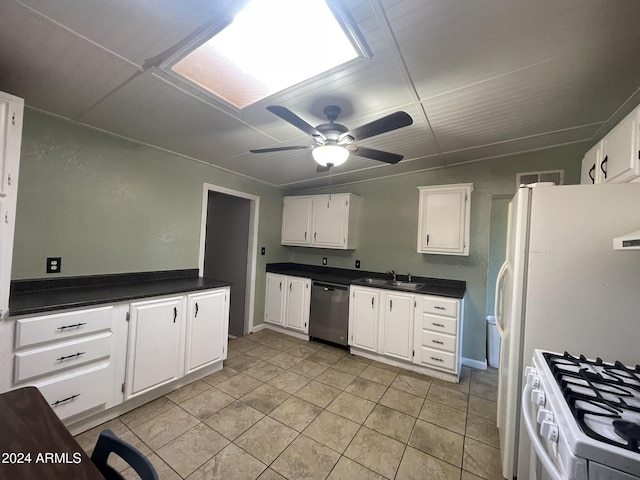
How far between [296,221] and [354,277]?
1.28m

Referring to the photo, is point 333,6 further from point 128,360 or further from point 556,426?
point 128,360

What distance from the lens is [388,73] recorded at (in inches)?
60.3

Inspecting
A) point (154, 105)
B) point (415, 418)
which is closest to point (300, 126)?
point (154, 105)

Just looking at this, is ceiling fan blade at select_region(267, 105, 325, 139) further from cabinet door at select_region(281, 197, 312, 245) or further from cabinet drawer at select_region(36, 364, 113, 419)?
cabinet door at select_region(281, 197, 312, 245)

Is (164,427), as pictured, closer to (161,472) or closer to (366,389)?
(161,472)

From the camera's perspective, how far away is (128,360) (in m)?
1.96

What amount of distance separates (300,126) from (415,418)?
7.85ft

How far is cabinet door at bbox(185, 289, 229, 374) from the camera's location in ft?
7.74

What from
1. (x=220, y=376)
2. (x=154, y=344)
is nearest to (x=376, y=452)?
(x=220, y=376)

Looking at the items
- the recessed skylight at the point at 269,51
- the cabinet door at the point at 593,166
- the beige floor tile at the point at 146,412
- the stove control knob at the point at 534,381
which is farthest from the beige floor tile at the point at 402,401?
the recessed skylight at the point at 269,51

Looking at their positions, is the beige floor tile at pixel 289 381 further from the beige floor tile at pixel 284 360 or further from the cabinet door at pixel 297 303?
the cabinet door at pixel 297 303

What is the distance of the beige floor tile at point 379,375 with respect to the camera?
2.63 meters

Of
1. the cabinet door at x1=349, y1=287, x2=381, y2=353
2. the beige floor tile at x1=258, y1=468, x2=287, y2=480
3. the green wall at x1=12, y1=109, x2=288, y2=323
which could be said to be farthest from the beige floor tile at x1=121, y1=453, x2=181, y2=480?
the cabinet door at x1=349, y1=287, x2=381, y2=353

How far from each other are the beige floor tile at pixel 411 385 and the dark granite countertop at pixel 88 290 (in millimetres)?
2030
